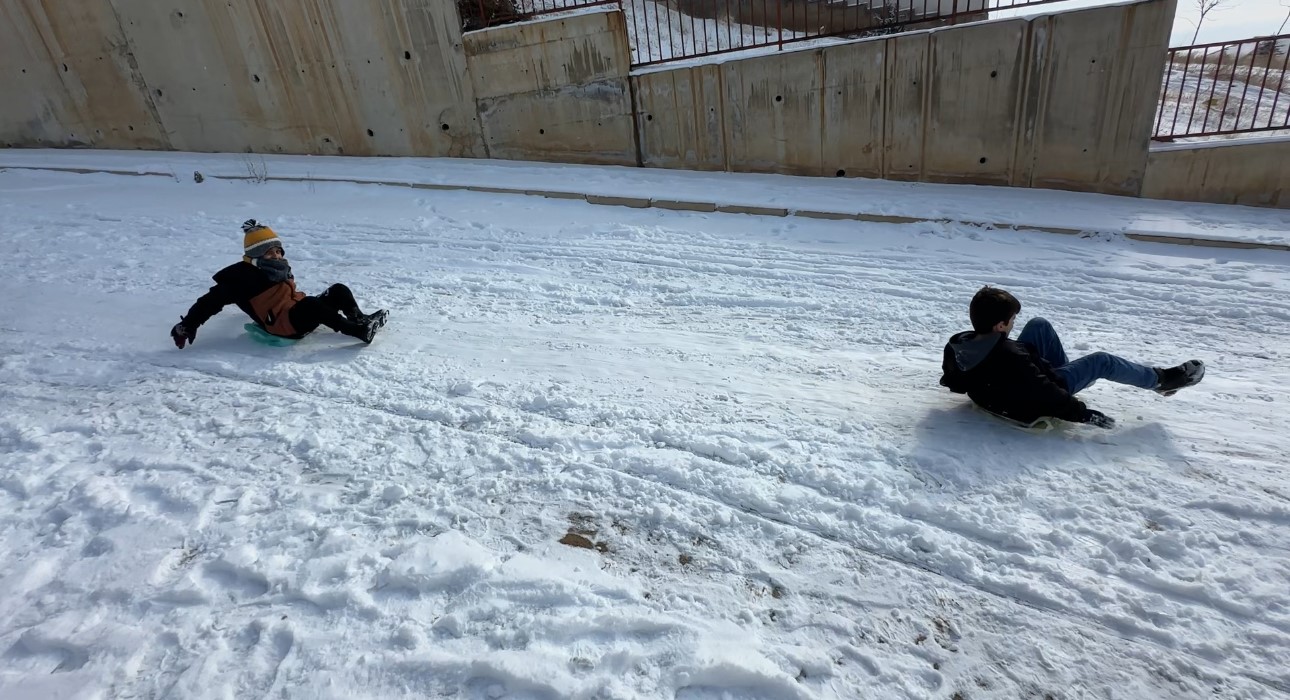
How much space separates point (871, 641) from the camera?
224 cm

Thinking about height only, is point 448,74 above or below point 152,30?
below

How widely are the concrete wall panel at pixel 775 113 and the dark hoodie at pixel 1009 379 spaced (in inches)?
213

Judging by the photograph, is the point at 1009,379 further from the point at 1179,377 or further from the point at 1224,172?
the point at 1224,172

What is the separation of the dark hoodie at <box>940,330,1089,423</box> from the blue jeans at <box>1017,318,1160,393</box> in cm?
9

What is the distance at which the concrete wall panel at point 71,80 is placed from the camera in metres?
10.4

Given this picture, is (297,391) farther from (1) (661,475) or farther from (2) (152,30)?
(2) (152,30)

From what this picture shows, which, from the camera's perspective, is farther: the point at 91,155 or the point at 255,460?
the point at 91,155

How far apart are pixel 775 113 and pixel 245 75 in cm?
817

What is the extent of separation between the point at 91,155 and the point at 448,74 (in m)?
6.78

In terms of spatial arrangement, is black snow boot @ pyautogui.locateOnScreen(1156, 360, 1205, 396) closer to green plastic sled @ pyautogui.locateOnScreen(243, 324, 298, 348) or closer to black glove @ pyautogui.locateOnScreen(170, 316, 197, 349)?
green plastic sled @ pyautogui.locateOnScreen(243, 324, 298, 348)

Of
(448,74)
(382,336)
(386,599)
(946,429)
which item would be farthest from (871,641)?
(448,74)

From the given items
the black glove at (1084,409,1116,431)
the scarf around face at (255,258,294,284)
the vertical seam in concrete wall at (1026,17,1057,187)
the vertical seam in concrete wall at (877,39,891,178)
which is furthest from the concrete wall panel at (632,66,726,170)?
the black glove at (1084,409,1116,431)

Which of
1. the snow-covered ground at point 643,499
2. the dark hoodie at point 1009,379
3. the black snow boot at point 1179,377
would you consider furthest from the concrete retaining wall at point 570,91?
the dark hoodie at point 1009,379

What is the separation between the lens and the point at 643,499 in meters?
2.89
